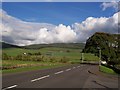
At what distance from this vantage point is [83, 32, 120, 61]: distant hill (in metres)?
75.4

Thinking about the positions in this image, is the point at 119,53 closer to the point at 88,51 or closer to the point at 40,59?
the point at 88,51

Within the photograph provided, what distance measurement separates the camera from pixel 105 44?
7838 cm

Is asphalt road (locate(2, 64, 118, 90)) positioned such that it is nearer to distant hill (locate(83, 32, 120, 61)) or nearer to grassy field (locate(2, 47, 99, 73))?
grassy field (locate(2, 47, 99, 73))

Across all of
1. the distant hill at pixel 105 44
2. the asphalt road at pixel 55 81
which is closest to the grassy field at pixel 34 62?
the asphalt road at pixel 55 81

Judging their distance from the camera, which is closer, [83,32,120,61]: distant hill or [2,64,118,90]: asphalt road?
[2,64,118,90]: asphalt road

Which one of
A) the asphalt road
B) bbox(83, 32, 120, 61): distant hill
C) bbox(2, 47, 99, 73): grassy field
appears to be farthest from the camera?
bbox(83, 32, 120, 61): distant hill

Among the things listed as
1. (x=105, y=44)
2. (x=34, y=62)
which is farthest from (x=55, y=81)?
(x=105, y=44)

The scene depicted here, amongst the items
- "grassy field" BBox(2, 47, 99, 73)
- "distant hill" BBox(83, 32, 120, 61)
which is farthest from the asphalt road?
"distant hill" BBox(83, 32, 120, 61)

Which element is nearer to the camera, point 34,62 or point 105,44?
point 34,62

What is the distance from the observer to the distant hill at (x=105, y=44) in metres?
75.4

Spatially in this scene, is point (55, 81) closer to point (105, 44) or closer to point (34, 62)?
point (34, 62)

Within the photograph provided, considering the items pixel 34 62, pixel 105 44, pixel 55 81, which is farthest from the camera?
pixel 105 44

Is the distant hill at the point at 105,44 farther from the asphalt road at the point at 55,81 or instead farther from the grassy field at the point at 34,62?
the asphalt road at the point at 55,81

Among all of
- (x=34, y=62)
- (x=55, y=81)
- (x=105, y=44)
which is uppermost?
(x=105, y=44)
